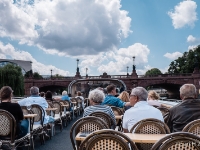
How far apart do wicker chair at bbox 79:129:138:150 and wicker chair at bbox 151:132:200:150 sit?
0.30 metres

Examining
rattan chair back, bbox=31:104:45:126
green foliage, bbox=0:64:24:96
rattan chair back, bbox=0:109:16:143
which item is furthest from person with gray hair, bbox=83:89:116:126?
green foliage, bbox=0:64:24:96

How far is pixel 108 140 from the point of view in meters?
2.85

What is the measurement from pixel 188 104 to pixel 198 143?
1975 mm

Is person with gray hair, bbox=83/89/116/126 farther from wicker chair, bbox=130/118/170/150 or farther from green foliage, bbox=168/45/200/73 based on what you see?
green foliage, bbox=168/45/200/73

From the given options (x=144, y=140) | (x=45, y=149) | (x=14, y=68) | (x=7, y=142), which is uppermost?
(x=14, y=68)

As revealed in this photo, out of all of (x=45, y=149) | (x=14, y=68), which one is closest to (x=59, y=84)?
(x=14, y=68)

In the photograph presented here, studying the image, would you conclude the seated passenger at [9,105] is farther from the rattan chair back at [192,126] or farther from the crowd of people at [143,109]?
the rattan chair back at [192,126]

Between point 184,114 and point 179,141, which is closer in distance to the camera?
point 179,141

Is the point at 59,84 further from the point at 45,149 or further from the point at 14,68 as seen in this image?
the point at 45,149

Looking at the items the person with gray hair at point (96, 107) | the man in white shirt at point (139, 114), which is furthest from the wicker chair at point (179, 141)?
the person with gray hair at point (96, 107)

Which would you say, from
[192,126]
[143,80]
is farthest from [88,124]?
[143,80]

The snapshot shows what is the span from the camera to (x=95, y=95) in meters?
5.40

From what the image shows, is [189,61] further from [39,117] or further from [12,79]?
[39,117]

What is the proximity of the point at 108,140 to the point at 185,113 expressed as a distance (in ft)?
6.95
